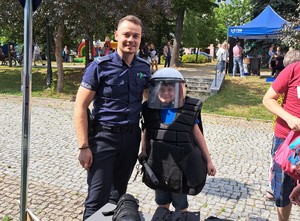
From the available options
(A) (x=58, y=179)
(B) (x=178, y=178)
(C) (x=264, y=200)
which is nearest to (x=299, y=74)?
(B) (x=178, y=178)

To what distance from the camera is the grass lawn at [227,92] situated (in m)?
11.0

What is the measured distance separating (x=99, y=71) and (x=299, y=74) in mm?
1605

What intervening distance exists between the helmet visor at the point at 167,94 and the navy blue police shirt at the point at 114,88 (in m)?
0.16

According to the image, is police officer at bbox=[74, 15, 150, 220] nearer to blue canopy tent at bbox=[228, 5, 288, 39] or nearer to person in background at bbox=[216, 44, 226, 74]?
blue canopy tent at bbox=[228, 5, 288, 39]

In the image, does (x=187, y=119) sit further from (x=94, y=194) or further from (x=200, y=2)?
(x=200, y=2)

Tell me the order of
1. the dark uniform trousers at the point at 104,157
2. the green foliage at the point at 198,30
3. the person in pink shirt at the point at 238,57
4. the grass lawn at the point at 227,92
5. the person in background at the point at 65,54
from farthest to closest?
the green foliage at the point at 198,30
the person in background at the point at 65,54
the person in pink shirt at the point at 238,57
the grass lawn at the point at 227,92
the dark uniform trousers at the point at 104,157

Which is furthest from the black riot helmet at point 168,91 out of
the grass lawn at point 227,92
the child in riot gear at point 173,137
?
the grass lawn at point 227,92

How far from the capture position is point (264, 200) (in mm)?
4414

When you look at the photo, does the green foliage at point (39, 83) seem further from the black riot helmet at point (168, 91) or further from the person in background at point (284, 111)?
the person in background at point (284, 111)

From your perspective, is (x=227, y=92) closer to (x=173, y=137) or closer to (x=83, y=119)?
(x=173, y=137)

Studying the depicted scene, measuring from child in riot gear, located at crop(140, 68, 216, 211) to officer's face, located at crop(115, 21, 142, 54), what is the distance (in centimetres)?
31

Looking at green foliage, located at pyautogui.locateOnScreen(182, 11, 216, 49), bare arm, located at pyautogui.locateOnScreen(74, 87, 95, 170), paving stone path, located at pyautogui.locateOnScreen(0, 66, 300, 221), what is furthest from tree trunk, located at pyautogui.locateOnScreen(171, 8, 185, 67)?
bare arm, located at pyautogui.locateOnScreen(74, 87, 95, 170)

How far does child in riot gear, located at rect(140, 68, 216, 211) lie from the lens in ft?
8.39

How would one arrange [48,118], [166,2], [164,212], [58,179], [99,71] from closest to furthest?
[164,212]
[99,71]
[58,179]
[48,118]
[166,2]
